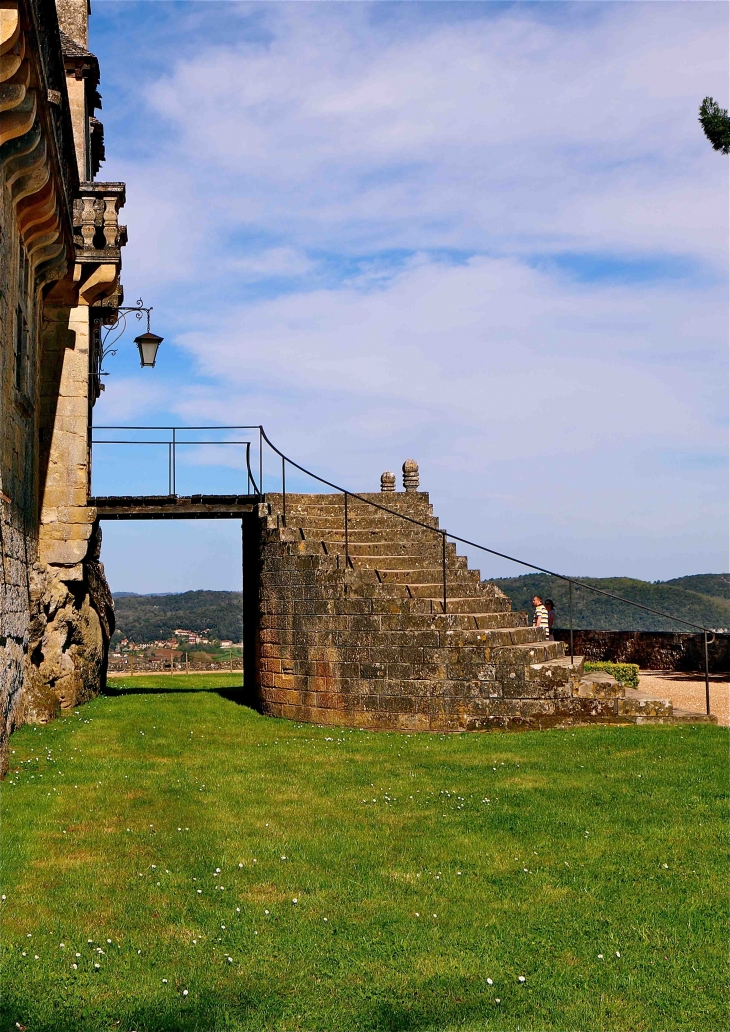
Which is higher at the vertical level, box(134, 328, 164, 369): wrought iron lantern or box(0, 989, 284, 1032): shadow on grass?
box(134, 328, 164, 369): wrought iron lantern

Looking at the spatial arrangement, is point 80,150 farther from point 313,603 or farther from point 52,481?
point 313,603

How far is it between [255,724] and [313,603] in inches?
76.6

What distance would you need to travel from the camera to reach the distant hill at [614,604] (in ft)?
184

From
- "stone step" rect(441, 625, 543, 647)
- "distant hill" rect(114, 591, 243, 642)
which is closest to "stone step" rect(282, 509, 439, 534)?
"stone step" rect(441, 625, 543, 647)

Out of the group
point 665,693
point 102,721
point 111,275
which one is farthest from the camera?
point 665,693

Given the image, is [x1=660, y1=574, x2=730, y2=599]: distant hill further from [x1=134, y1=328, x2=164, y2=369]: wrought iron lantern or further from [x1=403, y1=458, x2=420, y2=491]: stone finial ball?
[x1=134, y1=328, x2=164, y2=369]: wrought iron lantern

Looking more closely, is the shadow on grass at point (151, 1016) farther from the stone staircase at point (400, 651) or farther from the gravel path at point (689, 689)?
the gravel path at point (689, 689)

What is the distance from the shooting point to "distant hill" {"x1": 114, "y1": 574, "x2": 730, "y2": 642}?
188ft

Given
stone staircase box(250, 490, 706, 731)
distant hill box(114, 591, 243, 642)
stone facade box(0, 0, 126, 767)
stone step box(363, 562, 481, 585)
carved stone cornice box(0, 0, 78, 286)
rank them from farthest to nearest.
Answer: distant hill box(114, 591, 243, 642), stone step box(363, 562, 481, 585), stone staircase box(250, 490, 706, 731), stone facade box(0, 0, 126, 767), carved stone cornice box(0, 0, 78, 286)

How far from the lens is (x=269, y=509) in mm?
15734

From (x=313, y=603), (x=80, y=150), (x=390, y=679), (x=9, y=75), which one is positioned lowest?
(x=390, y=679)

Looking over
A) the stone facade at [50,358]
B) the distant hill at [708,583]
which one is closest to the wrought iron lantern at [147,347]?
the stone facade at [50,358]

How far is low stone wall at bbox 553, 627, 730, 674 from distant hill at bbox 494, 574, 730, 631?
82.5 feet

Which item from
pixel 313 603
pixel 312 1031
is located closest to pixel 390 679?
pixel 313 603
